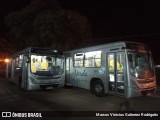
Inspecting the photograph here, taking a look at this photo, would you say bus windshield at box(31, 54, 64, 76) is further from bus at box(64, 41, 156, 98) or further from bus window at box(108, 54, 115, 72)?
bus window at box(108, 54, 115, 72)

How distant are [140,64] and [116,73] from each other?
1292 mm

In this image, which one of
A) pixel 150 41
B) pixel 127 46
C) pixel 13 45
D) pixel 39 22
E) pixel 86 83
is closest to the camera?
pixel 127 46

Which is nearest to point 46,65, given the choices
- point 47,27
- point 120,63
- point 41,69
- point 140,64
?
point 41,69

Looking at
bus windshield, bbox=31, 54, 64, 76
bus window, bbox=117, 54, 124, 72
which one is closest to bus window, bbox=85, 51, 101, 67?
bus window, bbox=117, 54, 124, 72

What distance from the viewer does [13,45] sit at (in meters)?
27.7

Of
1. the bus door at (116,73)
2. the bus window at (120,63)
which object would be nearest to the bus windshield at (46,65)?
the bus door at (116,73)

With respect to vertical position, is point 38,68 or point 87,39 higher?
point 87,39

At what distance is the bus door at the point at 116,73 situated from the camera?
32.3 feet

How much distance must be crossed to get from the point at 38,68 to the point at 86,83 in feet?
10.7

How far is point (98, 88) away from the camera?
11664mm

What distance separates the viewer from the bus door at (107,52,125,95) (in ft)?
32.3

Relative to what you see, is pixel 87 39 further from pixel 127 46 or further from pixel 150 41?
pixel 127 46

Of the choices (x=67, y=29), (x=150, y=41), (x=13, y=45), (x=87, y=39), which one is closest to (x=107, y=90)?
(x=67, y=29)

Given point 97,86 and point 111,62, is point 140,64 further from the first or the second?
point 97,86
